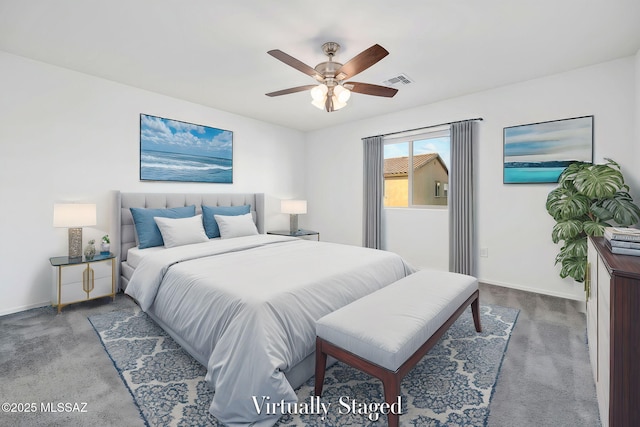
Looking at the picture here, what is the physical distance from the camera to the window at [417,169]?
443cm

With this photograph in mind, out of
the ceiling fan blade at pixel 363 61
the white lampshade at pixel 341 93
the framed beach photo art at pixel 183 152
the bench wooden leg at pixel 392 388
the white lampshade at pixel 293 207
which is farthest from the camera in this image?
the white lampshade at pixel 293 207

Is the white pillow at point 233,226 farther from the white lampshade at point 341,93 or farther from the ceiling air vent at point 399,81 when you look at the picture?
the ceiling air vent at point 399,81

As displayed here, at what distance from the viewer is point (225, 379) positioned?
1.55m

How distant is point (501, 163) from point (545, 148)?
47 cm

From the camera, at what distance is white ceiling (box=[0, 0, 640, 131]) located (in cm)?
218

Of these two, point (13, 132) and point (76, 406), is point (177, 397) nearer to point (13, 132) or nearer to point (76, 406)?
point (76, 406)

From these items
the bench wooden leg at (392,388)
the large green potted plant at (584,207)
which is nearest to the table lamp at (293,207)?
the large green potted plant at (584,207)

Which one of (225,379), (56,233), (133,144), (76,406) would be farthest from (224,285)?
(133,144)

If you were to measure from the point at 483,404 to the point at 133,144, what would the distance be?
4.34 m

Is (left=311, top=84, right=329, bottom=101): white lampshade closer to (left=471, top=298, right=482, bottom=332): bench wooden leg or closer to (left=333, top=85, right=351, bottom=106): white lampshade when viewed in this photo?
(left=333, top=85, right=351, bottom=106): white lampshade

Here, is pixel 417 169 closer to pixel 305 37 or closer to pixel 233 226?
pixel 305 37

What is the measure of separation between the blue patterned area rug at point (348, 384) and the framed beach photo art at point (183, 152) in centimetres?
216

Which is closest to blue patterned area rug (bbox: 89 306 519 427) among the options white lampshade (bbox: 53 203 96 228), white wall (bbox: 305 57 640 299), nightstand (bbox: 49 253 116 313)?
nightstand (bbox: 49 253 116 313)

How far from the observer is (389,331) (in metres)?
1.56
